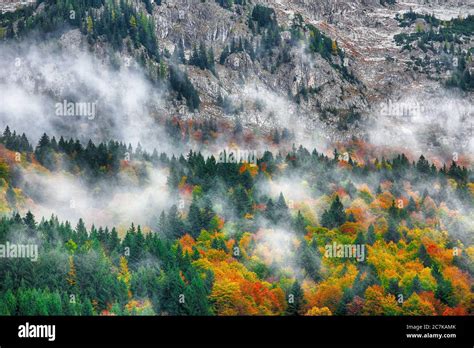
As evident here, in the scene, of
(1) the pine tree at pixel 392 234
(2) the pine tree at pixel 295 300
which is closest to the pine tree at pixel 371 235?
(1) the pine tree at pixel 392 234

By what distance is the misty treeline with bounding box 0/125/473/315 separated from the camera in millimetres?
140000

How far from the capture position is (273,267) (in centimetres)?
16100

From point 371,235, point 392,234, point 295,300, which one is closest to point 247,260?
point 295,300

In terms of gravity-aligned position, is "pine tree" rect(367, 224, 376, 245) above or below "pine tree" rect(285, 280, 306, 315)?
above

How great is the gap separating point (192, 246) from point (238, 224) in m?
16.4

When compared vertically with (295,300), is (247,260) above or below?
above

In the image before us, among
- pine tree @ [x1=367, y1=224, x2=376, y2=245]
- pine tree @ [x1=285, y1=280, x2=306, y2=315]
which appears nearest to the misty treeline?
pine tree @ [x1=285, y1=280, x2=306, y2=315]

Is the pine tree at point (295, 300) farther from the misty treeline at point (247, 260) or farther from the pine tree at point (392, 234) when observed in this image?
the pine tree at point (392, 234)

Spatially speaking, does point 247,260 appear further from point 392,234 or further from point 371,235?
point 392,234

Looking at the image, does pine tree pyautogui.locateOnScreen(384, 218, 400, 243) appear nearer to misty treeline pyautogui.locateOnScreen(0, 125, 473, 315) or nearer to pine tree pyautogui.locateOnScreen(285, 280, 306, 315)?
misty treeline pyautogui.locateOnScreen(0, 125, 473, 315)

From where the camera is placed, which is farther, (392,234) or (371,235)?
(392,234)

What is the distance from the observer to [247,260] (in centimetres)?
16300
